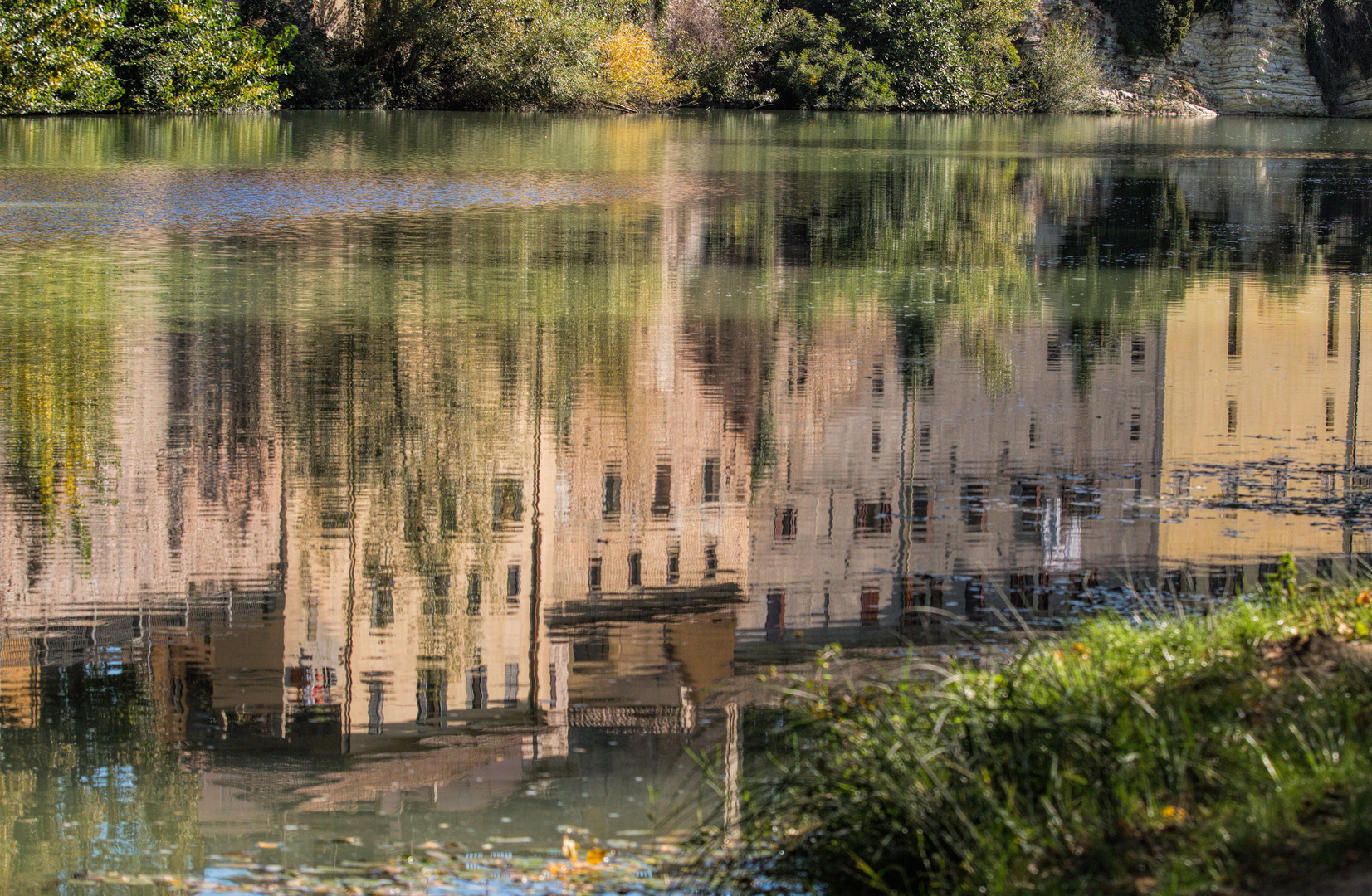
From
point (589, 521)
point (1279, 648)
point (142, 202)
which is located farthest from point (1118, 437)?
point (142, 202)

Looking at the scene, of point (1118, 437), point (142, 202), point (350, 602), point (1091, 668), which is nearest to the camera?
point (1091, 668)

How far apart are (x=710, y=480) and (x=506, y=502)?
3.32ft

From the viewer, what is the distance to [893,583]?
5902mm

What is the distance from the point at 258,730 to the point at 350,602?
100cm

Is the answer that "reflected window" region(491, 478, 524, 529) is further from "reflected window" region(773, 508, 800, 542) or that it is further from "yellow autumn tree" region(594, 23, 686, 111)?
"yellow autumn tree" region(594, 23, 686, 111)

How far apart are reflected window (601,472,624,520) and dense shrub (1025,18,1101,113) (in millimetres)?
54258

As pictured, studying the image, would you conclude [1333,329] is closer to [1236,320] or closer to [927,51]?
[1236,320]

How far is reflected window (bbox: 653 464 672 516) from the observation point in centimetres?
679

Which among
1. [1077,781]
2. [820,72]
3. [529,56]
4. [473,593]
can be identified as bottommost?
[473,593]

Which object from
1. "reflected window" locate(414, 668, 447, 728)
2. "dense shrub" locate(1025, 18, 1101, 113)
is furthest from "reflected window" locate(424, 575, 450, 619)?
"dense shrub" locate(1025, 18, 1101, 113)

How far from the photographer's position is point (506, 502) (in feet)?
22.0

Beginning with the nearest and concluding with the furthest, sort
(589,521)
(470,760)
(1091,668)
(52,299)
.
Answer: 1. (1091,668)
2. (470,760)
3. (589,521)
4. (52,299)

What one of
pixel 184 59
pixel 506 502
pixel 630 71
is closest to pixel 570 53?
pixel 630 71

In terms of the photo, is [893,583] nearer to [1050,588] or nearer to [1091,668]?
[1050,588]
